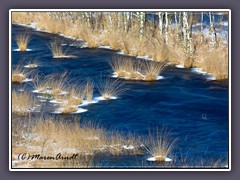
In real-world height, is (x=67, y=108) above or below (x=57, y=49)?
below

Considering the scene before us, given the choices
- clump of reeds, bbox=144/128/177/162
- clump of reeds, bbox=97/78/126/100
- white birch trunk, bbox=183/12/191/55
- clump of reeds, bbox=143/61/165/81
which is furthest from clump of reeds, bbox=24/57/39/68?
white birch trunk, bbox=183/12/191/55

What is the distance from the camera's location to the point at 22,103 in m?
8.69

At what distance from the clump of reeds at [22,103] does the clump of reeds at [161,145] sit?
134 cm

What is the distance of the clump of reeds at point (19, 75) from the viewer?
871 cm

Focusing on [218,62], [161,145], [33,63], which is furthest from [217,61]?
[33,63]

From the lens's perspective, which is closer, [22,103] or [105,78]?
[22,103]

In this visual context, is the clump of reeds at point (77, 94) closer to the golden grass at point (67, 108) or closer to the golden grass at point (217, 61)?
the golden grass at point (67, 108)

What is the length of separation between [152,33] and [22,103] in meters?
1.59

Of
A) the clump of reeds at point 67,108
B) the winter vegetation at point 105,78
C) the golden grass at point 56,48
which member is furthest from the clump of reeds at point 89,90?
the golden grass at point 56,48

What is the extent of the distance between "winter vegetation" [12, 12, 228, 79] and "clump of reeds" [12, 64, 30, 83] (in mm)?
392

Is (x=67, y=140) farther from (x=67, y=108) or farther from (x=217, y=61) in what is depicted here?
(x=217, y=61)
